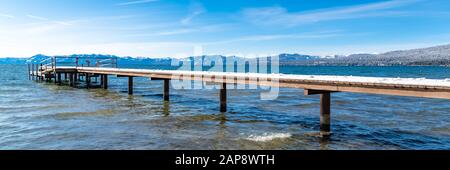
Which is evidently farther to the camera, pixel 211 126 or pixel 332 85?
pixel 211 126

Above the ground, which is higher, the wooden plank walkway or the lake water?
the wooden plank walkway

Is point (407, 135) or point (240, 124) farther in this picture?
point (240, 124)

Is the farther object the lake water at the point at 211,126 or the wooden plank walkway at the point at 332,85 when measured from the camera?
the lake water at the point at 211,126

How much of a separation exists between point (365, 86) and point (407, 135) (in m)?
4.56

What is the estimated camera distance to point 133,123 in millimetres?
18859

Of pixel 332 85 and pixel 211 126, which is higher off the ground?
pixel 332 85

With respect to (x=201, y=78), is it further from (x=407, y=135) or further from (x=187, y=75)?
(x=407, y=135)

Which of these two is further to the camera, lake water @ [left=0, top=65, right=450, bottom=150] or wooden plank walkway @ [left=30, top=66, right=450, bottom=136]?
lake water @ [left=0, top=65, right=450, bottom=150]

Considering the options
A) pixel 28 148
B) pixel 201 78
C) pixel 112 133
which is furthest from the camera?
pixel 201 78

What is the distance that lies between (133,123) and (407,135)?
13.3m

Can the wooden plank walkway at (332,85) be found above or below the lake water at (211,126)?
above
